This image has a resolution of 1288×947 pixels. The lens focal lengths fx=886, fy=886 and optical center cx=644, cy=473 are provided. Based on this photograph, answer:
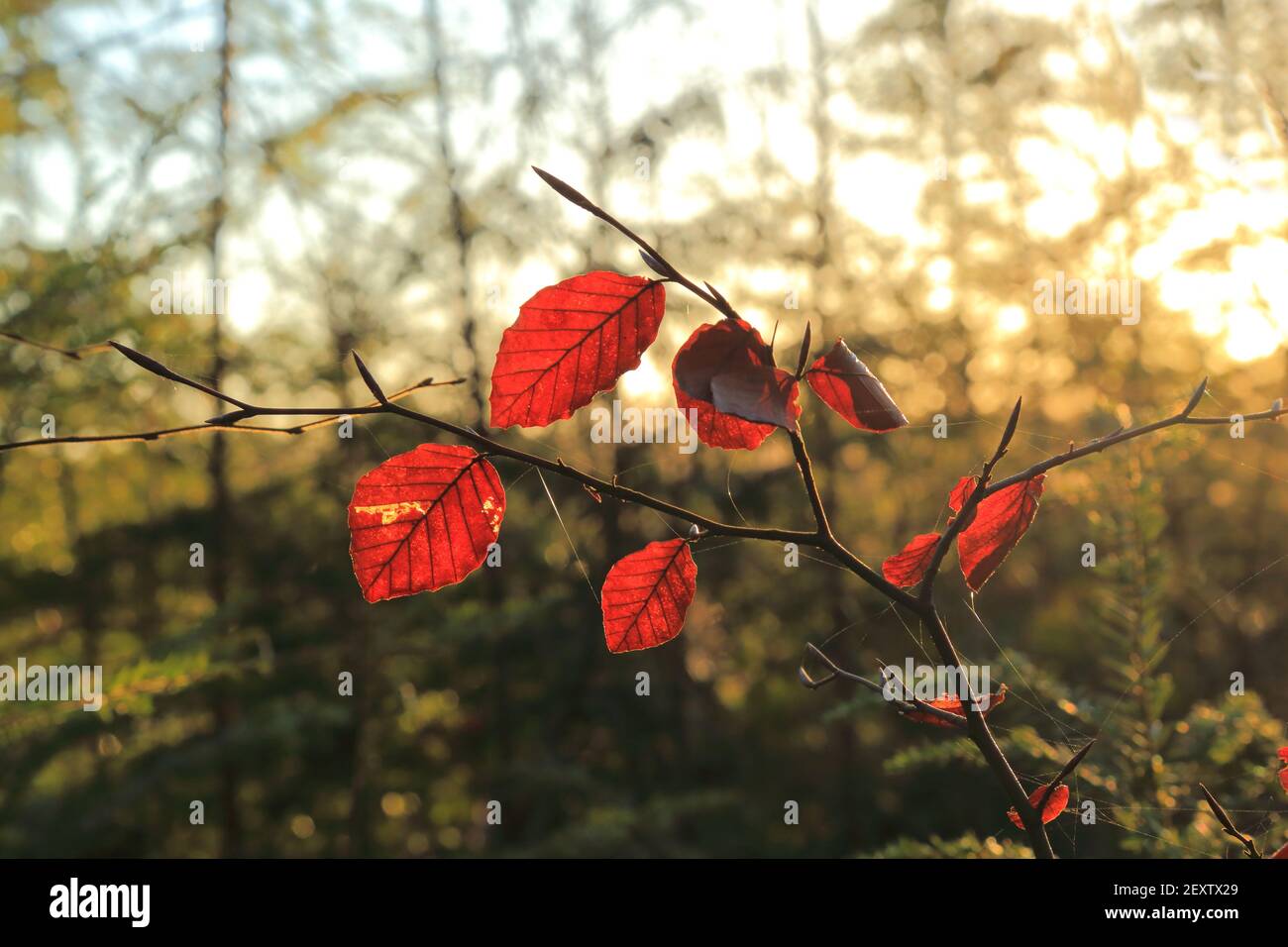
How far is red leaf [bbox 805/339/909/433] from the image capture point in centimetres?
26

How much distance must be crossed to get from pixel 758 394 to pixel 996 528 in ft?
0.41

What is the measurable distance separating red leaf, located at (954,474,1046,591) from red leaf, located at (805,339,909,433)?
6cm

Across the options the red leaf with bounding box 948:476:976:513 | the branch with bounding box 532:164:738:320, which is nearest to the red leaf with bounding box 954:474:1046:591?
the red leaf with bounding box 948:476:976:513

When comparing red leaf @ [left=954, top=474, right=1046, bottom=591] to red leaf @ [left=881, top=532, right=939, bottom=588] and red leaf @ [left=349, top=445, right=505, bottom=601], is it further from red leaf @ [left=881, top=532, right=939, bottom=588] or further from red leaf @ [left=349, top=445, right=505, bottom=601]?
red leaf @ [left=349, top=445, right=505, bottom=601]

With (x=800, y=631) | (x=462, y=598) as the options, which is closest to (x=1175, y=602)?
(x=800, y=631)

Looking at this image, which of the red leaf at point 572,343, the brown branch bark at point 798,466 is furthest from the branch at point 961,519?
the red leaf at point 572,343

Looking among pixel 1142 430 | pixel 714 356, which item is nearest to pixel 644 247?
pixel 714 356

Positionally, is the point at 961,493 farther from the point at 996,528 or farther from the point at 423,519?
the point at 423,519

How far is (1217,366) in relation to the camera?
7.09 feet

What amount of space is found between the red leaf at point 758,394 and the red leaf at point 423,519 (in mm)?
78

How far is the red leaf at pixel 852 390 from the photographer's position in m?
0.26

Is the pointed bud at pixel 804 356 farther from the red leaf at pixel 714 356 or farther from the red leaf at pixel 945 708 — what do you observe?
the red leaf at pixel 945 708

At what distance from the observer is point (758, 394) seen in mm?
239
